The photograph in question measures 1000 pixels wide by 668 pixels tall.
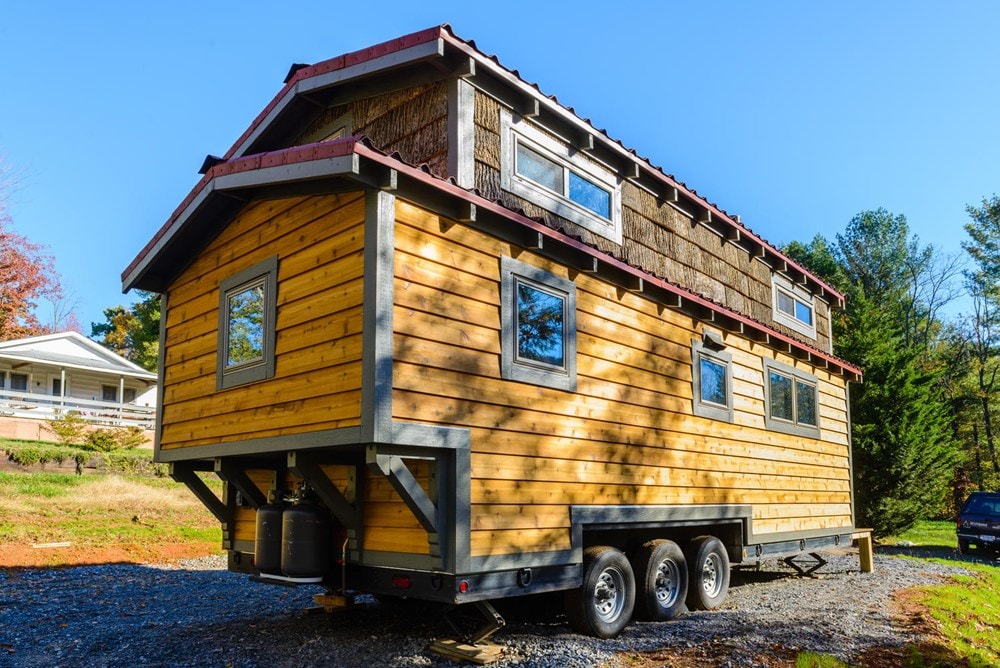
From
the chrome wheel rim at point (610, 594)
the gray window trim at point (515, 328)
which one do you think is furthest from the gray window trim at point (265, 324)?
the chrome wheel rim at point (610, 594)

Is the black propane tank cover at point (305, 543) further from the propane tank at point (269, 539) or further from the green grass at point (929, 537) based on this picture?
the green grass at point (929, 537)

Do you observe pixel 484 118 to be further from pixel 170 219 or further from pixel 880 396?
pixel 880 396

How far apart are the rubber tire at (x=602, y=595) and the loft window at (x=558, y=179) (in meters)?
3.91

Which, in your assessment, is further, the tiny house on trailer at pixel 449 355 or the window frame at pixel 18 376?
the window frame at pixel 18 376

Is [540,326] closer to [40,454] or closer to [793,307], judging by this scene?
[793,307]

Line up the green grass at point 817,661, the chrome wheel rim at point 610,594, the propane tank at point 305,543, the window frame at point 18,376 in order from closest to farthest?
1. the green grass at point 817,661
2. the propane tank at point 305,543
3. the chrome wheel rim at point 610,594
4. the window frame at point 18,376

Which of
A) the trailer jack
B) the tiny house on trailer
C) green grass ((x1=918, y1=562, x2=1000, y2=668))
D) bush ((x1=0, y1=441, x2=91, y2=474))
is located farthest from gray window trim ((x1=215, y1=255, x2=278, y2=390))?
bush ((x1=0, y1=441, x2=91, y2=474))

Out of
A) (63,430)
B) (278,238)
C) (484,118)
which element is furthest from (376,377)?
(63,430)

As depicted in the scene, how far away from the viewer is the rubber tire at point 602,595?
782 centimetres

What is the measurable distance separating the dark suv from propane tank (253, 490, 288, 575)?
776 inches

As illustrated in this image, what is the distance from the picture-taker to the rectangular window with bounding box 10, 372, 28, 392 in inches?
1400

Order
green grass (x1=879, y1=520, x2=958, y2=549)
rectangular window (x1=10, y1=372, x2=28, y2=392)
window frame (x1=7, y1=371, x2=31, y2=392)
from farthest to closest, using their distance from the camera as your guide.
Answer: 1. rectangular window (x1=10, y1=372, x2=28, y2=392)
2. window frame (x1=7, y1=371, x2=31, y2=392)
3. green grass (x1=879, y1=520, x2=958, y2=549)

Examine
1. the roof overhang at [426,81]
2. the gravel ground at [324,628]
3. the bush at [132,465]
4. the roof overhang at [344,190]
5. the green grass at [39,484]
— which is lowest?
the gravel ground at [324,628]

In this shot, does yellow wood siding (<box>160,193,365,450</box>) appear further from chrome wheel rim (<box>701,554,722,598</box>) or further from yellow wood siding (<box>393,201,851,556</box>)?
chrome wheel rim (<box>701,554,722,598</box>)
